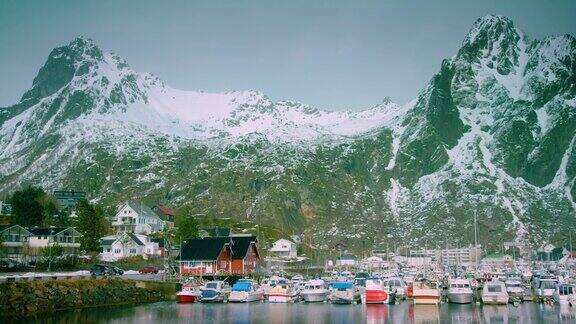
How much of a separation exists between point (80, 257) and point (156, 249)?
108 ft

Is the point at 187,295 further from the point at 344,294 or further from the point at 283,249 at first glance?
the point at 283,249

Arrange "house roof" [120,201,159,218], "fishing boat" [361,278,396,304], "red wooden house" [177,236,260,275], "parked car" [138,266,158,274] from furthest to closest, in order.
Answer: "house roof" [120,201,159,218] < "red wooden house" [177,236,260,275] < "parked car" [138,266,158,274] < "fishing boat" [361,278,396,304]

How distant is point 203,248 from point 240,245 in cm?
888

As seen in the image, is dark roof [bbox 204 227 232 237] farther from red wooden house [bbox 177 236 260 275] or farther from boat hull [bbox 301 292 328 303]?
boat hull [bbox 301 292 328 303]

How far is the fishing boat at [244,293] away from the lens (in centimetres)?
9062

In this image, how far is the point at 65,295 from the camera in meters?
72.9

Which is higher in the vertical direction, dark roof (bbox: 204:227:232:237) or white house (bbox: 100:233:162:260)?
dark roof (bbox: 204:227:232:237)

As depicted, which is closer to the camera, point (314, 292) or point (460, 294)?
point (460, 294)

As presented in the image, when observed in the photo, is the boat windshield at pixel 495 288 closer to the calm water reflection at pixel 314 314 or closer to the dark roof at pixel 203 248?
the calm water reflection at pixel 314 314

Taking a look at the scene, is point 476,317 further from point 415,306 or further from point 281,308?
point 281,308

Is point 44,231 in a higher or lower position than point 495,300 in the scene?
higher

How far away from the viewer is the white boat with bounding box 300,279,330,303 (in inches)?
3617

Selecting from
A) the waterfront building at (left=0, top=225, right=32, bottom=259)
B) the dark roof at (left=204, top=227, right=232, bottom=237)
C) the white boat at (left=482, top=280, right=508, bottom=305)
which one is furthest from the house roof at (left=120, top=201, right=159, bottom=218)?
the white boat at (left=482, top=280, right=508, bottom=305)

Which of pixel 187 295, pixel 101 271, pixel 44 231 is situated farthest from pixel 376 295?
pixel 44 231
